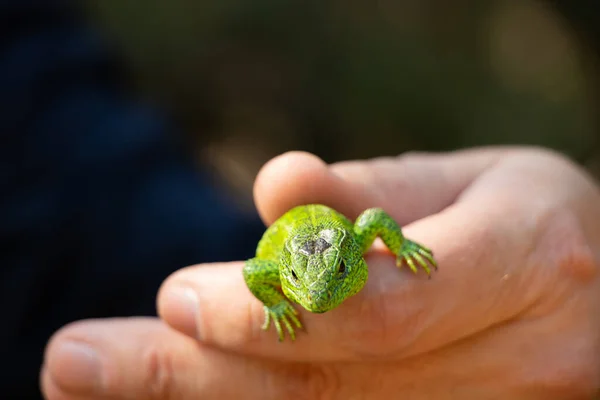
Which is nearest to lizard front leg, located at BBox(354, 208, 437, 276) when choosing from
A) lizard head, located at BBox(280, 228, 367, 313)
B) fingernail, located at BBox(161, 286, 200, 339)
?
lizard head, located at BBox(280, 228, 367, 313)

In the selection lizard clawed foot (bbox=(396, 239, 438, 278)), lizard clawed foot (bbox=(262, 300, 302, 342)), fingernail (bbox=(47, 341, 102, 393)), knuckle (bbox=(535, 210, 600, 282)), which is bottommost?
fingernail (bbox=(47, 341, 102, 393))

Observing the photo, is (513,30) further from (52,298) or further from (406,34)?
(52,298)

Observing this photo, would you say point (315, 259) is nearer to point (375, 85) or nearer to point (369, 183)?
point (369, 183)

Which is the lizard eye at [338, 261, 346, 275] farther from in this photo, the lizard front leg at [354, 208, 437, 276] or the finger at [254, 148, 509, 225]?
the finger at [254, 148, 509, 225]

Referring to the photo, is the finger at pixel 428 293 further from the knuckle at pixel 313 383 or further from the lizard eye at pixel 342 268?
the lizard eye at pixel 342 268

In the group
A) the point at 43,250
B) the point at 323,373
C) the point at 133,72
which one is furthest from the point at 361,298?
the point at 133,72

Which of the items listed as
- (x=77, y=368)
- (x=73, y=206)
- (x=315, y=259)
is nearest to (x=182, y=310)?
(x=77, y=368)
